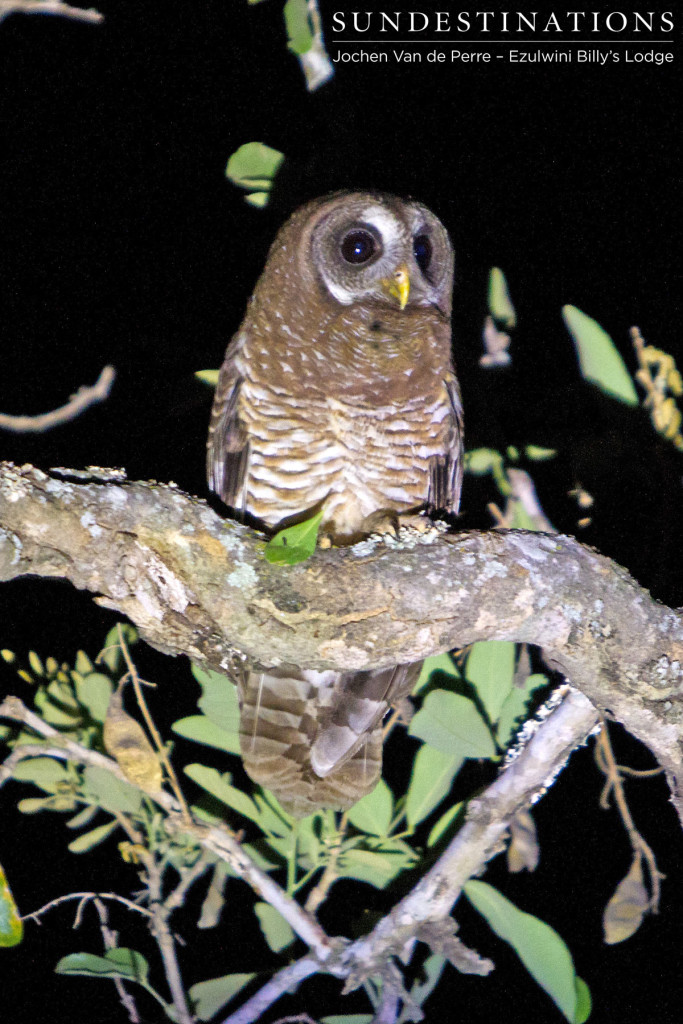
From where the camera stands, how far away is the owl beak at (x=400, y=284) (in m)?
1.73

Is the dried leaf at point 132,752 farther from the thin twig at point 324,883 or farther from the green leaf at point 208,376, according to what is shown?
the green leaf at point 208,376

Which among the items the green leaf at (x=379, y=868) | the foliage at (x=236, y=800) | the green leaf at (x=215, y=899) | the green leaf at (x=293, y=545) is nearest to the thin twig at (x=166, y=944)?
the foliage at (x=236, y=800)

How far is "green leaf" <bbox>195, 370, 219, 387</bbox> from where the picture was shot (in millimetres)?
1883

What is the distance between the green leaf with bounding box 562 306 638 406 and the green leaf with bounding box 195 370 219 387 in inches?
32.5

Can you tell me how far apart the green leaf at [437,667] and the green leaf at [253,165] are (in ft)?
3.73

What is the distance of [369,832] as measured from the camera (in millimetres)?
1709

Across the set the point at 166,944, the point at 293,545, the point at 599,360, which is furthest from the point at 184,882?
the point at 599,360

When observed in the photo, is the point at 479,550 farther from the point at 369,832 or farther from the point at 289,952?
the point at 289,952

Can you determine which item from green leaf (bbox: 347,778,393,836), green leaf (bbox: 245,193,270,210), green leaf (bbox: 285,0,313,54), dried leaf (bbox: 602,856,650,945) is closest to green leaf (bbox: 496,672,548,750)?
green leaf (bbox: 347,778,393,836)

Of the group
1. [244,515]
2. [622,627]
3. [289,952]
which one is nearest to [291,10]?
[244,515]

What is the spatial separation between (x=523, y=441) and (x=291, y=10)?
1157 mm

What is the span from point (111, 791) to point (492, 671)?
0.80m

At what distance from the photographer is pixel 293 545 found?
110cm

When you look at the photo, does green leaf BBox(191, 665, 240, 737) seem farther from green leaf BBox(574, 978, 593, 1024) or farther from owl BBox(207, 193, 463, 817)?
green leaf BBox(574, 978, 593, 1024)
